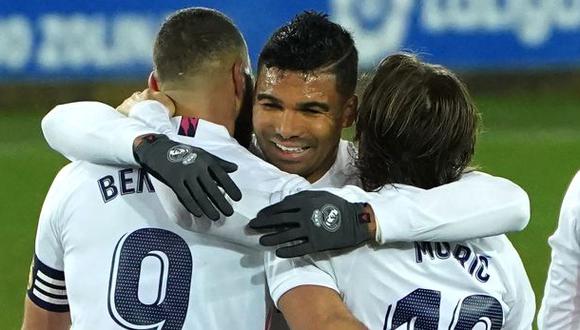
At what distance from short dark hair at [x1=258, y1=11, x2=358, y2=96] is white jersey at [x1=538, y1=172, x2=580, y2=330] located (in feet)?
2.28

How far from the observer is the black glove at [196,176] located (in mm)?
2801

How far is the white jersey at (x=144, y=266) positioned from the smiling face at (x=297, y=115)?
0.37 meters

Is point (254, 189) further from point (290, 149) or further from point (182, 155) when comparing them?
point (290, 149)

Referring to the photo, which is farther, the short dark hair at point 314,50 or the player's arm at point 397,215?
the short dark hair at point 314,50

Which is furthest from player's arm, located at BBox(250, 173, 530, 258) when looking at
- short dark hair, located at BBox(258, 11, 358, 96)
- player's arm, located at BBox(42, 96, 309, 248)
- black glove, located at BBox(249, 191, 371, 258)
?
short dark hair, located at BBox(258, 11, 358, 96)

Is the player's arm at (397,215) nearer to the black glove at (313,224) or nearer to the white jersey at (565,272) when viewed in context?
the black glove at (313,224)

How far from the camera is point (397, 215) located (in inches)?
115

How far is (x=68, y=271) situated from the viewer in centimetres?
321

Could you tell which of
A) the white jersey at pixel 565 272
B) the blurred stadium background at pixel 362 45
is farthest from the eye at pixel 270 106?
the blurred stadium background at pixel 362 45

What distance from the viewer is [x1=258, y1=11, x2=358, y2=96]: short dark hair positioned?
3.36 meters

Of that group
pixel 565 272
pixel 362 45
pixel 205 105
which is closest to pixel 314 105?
pixel 205 105

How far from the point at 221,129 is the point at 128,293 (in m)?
0.49

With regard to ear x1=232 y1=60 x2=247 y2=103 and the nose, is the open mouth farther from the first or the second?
ear x1=232 y1=60 x2=247 y2=103

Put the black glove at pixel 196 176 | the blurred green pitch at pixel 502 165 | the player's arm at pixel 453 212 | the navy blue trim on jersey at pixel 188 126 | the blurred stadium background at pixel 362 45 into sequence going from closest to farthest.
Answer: the black glove at pixel 196 176 < the player's arm at pixel 453 212 < the navy blue trim on jersey at pixel 188 126 < the blurred green pitch at pixel 502 165 < the blurred stadium background at pixel 362 45
